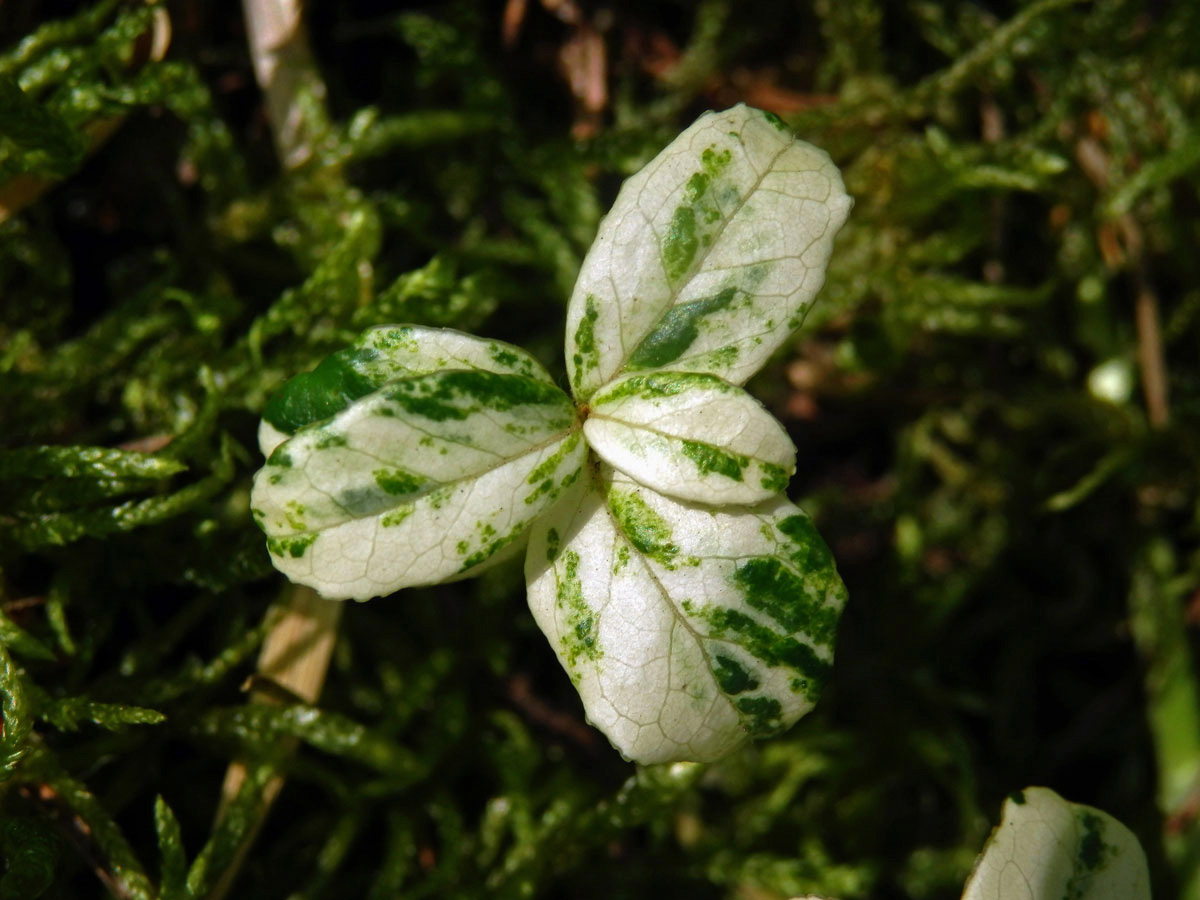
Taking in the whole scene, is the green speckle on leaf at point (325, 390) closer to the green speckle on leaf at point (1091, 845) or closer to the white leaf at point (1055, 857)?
the white leaf at point (1055, 857)

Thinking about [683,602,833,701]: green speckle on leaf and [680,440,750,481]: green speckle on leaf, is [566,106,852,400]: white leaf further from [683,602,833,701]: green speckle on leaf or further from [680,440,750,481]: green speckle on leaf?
[683,602,833,701]: green speckle on leaf

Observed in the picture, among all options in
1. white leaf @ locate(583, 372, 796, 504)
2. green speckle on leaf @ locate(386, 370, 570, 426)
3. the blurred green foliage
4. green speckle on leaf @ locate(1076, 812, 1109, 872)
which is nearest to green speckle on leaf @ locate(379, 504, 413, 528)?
green speckle on leaf @ locate(386, 370, 570, 426)

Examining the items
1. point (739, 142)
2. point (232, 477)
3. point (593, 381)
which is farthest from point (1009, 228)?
point (232, 477)

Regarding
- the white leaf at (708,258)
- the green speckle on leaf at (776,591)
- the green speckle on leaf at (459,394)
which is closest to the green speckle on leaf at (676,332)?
the white leaf at (708,258)

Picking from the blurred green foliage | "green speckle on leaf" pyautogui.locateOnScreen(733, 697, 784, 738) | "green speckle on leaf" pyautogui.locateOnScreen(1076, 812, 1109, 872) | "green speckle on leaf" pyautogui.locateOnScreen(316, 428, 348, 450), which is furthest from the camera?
the blurred green foliage

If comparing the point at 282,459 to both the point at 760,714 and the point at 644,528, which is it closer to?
the point at 644,528

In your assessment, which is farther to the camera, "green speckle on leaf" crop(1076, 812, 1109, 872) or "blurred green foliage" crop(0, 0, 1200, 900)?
"blurred green foliage" crop(0, 0, 1200, 900)

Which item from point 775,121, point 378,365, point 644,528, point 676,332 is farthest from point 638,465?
point 775,121
